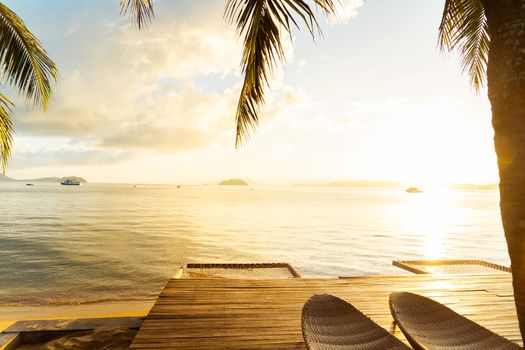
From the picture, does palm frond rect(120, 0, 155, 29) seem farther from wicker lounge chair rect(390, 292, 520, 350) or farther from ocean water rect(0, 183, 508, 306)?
ocean water rect(0, 183, 508, 306)

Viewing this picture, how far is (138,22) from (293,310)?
466 cm

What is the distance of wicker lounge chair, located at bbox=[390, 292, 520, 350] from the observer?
2664 millimetres

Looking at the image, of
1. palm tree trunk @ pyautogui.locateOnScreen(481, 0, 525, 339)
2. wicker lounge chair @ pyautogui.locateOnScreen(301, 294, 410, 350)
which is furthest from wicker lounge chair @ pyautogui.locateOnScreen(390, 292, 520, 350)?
palm tree trunk @ pyautogui.locateOnScreen(481, 0, 525, 339)

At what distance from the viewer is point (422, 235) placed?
2419cm

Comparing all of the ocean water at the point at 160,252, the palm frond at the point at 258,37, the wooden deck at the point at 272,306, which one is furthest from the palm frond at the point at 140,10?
the ocean water at the point at 160,252

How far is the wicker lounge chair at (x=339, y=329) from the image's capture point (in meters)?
2.65

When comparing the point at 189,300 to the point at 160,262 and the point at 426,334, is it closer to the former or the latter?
the point at 426,334

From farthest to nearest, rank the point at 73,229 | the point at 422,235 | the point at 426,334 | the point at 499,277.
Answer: the point at 422,235 < the point at 73,229 < the point at 499,277 < the point at 426,334

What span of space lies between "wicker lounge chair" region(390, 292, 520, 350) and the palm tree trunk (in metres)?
1.17

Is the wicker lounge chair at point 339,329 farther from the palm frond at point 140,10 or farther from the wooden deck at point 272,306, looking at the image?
the palm frond at point 140,10

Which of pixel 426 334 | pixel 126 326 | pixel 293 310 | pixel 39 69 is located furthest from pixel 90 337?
pixel 39 69

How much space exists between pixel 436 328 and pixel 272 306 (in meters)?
2.08

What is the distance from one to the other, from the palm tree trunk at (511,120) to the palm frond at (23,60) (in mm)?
8079

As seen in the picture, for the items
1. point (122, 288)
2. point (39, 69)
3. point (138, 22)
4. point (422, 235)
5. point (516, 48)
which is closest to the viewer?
point (516, 48)
